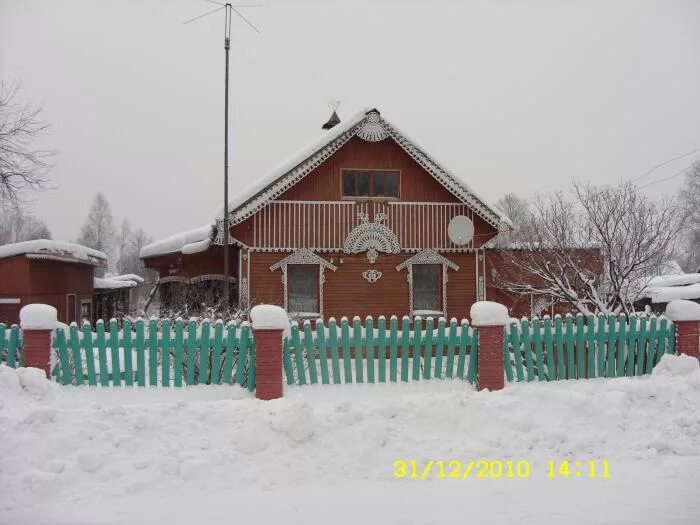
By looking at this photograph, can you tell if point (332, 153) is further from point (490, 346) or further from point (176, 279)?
point (490, 346)

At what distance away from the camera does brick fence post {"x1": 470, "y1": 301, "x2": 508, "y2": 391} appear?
25.7 ft

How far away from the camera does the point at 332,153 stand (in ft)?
47.9

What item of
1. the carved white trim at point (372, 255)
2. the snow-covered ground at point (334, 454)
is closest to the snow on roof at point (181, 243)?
the carved white trim at point (372, 255)

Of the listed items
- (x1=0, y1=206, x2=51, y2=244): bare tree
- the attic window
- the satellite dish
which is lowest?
the satellite dish

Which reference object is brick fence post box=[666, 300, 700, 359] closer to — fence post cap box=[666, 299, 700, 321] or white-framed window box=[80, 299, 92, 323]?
fence post cap box=[666, 299, 700, 321]

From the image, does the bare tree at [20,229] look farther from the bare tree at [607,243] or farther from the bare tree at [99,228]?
the bare tree at [607,243]

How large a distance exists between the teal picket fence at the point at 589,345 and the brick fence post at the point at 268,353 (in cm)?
346

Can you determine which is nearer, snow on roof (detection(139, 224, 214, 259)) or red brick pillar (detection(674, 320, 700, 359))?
red brick pillar (detection(674, 320, 700, 359))

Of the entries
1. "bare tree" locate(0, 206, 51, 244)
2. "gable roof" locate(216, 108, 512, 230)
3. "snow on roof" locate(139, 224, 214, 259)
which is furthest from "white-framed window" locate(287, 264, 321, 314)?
"bare tree" locate(0, 206, 51, 244)

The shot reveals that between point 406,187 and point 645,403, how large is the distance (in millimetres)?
9470

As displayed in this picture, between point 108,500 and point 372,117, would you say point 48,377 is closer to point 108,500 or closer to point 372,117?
point 108,500

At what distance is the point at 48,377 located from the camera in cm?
749

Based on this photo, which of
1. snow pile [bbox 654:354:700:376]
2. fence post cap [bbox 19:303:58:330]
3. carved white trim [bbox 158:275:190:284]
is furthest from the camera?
carved white trim [bbox 158:275:190:284]

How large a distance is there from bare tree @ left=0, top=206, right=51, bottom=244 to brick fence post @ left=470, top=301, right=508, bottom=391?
63155 millimetres
